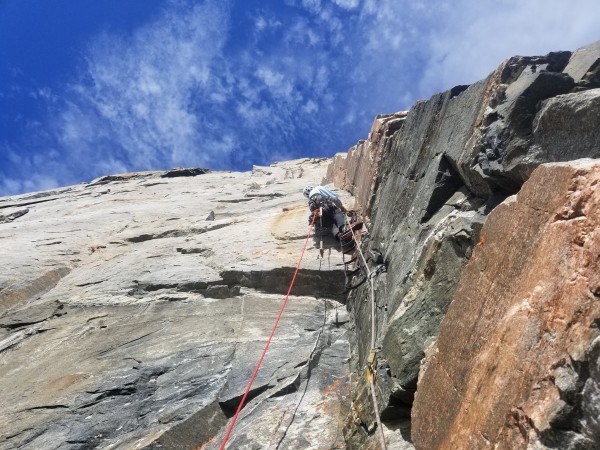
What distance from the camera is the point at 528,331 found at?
2973mm

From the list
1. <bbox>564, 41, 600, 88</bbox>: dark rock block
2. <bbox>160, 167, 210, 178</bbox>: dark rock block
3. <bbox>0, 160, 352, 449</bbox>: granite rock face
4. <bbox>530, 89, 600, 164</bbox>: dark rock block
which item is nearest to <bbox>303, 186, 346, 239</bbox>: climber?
<bbox>0, 160, 352, 449</bbox>: granite rock face

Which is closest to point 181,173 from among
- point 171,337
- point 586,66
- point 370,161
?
point 370,161

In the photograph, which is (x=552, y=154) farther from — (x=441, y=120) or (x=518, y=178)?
(x=441, y=120)

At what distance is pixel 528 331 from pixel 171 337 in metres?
6.87

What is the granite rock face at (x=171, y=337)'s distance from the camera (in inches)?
262

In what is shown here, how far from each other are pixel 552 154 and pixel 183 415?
5656mm

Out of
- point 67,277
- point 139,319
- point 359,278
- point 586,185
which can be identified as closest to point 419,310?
point 586,185

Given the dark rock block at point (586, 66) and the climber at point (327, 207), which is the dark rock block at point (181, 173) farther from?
the dark rock block at point (586, 66)

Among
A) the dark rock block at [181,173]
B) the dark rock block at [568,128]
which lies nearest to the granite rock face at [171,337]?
the dark rock block at [568,128]

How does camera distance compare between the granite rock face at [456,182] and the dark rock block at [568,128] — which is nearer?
the dark rock block at [568,128]

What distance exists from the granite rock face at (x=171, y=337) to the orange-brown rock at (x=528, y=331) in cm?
275

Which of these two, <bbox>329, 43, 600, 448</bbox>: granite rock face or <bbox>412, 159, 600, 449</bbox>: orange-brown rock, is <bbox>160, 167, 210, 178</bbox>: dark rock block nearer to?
<bbox>329, 43, 600, 448</bbox>: granite rock face

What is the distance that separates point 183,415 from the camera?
22.1ft

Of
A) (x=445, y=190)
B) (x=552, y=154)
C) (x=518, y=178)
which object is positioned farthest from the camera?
(x=445, y=190)
